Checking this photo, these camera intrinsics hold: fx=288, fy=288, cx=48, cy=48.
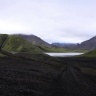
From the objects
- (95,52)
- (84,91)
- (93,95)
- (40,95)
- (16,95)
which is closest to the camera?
(16,95)

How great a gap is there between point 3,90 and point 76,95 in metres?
7.83

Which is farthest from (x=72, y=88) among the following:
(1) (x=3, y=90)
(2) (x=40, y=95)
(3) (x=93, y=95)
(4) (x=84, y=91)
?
(1) (x=3, y=90)

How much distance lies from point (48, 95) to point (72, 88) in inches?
266

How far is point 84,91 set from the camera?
34625mm

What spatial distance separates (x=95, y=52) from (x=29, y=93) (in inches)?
5422

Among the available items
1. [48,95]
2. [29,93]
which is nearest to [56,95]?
[48,95]

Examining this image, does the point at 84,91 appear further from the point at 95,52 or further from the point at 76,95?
the point at 95,52

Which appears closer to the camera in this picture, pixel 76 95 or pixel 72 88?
pixel 76 95

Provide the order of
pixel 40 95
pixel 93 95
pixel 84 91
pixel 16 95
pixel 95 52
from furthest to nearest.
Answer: pixel 95 52, pixel 84 91, pixel 93 95, pixel 40 95, pixel 16 95

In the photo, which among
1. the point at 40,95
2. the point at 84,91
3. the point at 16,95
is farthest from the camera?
the point at 84,91

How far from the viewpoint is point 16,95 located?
27875mm

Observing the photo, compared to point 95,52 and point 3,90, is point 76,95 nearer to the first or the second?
point 3,90

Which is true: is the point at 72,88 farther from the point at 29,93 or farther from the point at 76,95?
the point at 29,93

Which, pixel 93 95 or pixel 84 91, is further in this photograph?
pixel 84 91
